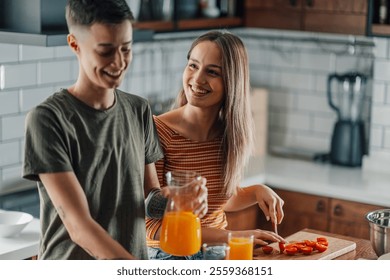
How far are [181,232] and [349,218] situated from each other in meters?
1.74

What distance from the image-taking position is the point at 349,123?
3.67m

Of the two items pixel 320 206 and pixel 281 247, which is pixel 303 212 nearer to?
pixel 320 206

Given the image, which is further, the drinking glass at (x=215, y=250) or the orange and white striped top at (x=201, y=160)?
the orange and white striped top at (x=201, y=160)

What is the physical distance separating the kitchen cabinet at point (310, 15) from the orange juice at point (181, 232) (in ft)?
6.56

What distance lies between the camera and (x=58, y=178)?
1.49 m

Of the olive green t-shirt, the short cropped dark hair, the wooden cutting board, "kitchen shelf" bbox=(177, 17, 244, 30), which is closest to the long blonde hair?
the wooden cutting board

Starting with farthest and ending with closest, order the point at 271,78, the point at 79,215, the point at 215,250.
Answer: the point at 271,78 < the point at 215,250 < the point at 79,215

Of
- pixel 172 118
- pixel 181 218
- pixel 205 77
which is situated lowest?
pixel 181 218

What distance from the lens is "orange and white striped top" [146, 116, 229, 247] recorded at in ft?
7.25

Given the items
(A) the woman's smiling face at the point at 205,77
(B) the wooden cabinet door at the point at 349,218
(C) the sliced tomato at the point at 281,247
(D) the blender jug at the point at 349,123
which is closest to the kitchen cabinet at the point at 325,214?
(B) the wooden cabinet door at the point at 349,218

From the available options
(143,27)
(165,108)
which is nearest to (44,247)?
(143,27)

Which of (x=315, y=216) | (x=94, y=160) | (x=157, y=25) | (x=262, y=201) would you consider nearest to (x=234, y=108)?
(x=262, y=201)

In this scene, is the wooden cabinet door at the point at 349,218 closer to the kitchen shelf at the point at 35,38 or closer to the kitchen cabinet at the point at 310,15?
the kitchen cabinet at the point at 310,15

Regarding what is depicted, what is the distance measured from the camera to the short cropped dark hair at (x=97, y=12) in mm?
1538
